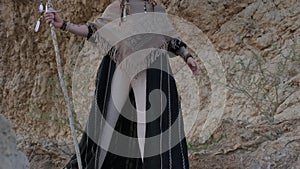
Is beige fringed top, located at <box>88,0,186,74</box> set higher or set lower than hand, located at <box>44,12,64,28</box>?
lower

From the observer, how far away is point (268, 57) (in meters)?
3.75

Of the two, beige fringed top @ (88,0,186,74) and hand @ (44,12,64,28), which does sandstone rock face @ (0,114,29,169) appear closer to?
hand @ (44,12,64,28)

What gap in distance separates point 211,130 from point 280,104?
0.41 metres

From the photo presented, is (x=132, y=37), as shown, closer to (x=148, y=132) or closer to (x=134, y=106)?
(x=134, y=106)

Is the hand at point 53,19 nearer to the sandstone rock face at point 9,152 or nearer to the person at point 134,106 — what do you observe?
the person at point 134,106

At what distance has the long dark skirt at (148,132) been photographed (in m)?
2.31

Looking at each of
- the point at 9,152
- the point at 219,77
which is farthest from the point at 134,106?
the point at 219,77

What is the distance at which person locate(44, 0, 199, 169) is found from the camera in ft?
7.62

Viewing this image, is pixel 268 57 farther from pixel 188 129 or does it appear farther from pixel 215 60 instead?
pixel 188 129

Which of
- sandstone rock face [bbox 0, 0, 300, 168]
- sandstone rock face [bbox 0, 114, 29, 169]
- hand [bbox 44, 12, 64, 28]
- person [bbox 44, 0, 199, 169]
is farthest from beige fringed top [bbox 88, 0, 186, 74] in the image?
sandstone rock face [bbox 0, 114, 29, 169]

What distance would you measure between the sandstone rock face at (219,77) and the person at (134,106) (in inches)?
24.0

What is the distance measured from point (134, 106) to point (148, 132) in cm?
12

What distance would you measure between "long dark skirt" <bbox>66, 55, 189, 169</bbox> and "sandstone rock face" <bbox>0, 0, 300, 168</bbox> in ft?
1.90

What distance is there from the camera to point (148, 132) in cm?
232
